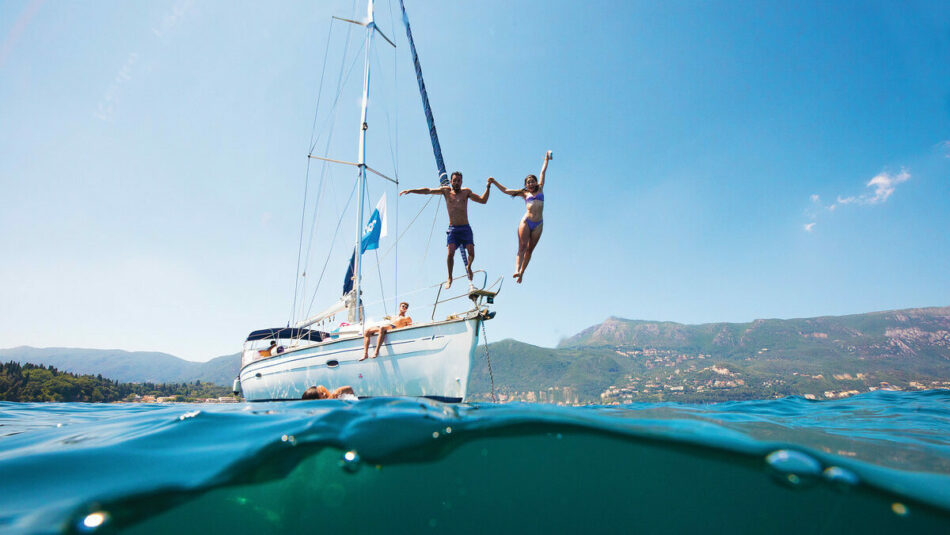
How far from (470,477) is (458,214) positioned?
591 centimetres

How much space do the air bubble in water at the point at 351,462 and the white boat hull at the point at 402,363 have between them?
5.36 m

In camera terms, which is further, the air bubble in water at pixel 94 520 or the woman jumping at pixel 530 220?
the woman jumping at pixel 530 220

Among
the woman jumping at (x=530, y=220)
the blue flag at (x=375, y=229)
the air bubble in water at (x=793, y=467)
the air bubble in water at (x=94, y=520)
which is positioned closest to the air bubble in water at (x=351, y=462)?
the air bubble in water at (x=94, y=520)

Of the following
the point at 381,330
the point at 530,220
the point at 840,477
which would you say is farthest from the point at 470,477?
the point at 381,330

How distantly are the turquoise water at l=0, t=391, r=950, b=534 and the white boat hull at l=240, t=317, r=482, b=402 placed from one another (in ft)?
15.5

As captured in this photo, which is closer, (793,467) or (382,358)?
(793,467)

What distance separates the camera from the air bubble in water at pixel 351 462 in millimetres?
3004

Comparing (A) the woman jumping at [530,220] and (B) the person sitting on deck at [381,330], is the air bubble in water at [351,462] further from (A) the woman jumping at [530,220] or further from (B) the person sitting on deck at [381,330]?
(B) the person sitting on deck at [381,330]

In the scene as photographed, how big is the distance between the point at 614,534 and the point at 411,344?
6732 millimetres

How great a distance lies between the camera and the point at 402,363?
9.23m

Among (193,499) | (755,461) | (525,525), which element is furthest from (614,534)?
(193,499)

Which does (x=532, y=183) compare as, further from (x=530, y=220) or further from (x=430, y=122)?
(x=430, y=122)

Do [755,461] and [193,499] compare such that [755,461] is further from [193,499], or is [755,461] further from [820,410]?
[820,410]

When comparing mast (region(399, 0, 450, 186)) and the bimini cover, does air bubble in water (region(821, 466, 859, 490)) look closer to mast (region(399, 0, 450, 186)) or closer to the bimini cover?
mast (region(399, 0, 450, 186))
